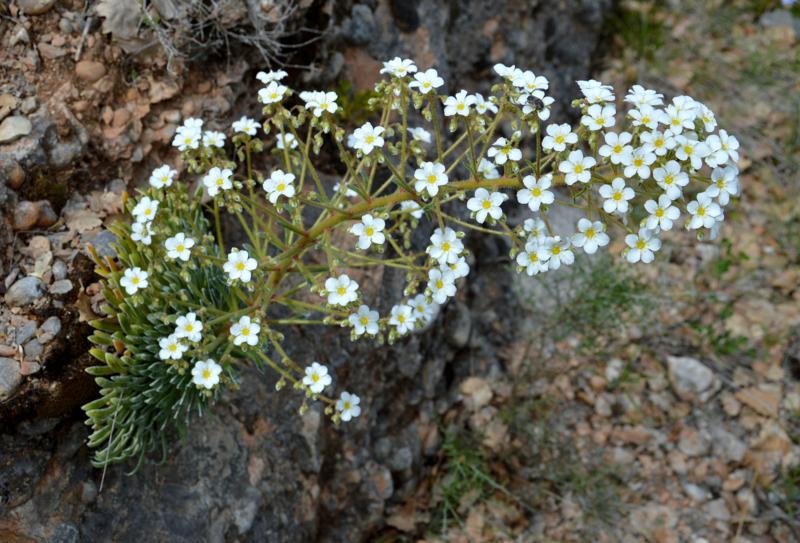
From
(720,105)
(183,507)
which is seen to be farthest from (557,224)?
(183,507)

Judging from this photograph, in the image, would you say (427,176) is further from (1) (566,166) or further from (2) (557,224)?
(2) (557,224)

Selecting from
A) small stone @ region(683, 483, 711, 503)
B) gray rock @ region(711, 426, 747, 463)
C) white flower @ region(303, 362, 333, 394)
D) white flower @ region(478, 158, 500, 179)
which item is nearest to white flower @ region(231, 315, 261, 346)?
white flower @ region(303, 362, 333, 394)

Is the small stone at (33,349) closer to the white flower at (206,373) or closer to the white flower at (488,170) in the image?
the white flower at (206,373)

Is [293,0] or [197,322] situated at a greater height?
[293,0]

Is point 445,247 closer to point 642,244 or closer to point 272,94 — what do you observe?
point 642,244

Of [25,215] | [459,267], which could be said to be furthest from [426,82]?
[25,215]

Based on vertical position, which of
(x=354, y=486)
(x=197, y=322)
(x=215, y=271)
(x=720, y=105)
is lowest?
(x=354, y=486)

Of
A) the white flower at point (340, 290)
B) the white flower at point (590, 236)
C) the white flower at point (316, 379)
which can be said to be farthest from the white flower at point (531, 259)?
the white flower at point (316, 379)

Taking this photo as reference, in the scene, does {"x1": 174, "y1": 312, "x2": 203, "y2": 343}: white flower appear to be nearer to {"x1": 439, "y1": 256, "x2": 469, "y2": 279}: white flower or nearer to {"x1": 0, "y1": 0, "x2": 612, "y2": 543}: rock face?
{"x1": 0, "y1": 0, "x2": 612, "y2": 543}: rock face

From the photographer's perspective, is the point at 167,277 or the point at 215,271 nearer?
the point at 167,277
